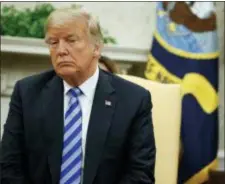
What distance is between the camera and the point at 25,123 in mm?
1781

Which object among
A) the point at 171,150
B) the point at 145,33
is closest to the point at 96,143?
the point at 171,150

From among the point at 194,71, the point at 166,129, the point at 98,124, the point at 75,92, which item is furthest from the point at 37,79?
the point at 194,71

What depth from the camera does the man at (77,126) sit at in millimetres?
1707

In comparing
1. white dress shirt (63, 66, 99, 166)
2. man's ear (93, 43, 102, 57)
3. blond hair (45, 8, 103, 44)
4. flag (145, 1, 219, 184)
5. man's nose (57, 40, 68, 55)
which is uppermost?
blond hair (45, 8, 103, 44)

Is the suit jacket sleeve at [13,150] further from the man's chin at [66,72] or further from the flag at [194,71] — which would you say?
the flag at [194,71]

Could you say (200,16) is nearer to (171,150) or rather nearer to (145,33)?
(145,33)

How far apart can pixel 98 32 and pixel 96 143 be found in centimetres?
37

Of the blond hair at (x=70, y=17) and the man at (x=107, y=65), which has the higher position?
the blond hair at (x=70, y=17)

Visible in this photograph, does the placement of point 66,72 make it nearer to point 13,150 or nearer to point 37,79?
point 37,79

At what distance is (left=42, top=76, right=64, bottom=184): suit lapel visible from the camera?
5.70 feet

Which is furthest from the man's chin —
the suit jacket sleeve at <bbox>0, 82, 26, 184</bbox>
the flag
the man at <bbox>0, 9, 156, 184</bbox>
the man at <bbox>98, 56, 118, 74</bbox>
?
the flag

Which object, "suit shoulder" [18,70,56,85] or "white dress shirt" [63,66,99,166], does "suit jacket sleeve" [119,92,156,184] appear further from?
"suit shoulder" [18,70,56,85]

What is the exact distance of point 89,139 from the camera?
1.74 meters

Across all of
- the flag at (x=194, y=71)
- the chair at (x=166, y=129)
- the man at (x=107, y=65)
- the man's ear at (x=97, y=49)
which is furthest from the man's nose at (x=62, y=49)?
the flag at (x=194, y=71)
